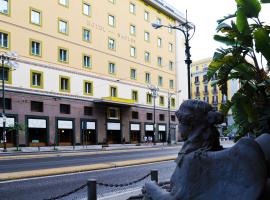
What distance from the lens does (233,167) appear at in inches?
96.8

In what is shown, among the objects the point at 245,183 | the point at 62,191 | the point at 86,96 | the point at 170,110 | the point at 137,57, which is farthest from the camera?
the point at 170,110

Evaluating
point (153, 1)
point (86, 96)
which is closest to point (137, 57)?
point (153, 1)

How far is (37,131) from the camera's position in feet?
118

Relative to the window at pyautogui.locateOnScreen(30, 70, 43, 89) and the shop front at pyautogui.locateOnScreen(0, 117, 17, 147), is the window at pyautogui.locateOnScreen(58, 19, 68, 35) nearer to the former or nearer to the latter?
the window at pyautogui.locateOnScreen(30, 70, 43, 89)

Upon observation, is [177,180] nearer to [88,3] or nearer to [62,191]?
[62,191]

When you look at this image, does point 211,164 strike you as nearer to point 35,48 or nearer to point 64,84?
point 35,48

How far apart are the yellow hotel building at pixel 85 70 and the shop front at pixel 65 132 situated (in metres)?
0.10

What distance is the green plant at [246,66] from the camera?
3.07m

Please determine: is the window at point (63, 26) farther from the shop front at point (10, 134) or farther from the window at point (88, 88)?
the shop front at point (10, 134)

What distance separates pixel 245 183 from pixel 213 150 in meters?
0.37

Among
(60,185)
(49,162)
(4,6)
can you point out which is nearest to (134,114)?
(4,6)

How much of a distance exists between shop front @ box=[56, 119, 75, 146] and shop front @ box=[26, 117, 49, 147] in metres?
1.52

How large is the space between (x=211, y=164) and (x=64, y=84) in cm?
3802

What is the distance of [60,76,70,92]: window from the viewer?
129 feet
